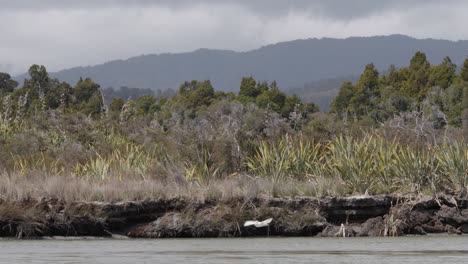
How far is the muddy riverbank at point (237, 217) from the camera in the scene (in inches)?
874

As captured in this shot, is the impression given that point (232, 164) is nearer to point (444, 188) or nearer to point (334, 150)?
point (334, 150)

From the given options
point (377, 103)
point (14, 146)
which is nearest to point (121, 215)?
point (14, 146)

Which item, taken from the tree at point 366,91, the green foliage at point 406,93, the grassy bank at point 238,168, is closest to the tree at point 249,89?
the green foliage at point 406,93

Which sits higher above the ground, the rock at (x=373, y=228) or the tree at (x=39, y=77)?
the tree at (x=39, y=77)

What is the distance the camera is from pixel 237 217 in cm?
2230

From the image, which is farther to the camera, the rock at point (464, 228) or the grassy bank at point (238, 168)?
the grassy bank at point (238, 168)

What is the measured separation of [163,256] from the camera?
15109 mm

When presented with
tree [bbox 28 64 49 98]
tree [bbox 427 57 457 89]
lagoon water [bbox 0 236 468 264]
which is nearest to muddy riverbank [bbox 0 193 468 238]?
lagoon water [bbox 0 236 468 264]

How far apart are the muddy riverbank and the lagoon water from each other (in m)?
1.32

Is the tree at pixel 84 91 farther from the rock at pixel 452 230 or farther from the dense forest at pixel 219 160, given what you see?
the rock at pixel 452 230

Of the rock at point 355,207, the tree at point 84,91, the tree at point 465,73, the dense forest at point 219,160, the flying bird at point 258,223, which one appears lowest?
the tree at point 84,91

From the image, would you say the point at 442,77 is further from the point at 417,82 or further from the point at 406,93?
the point at 417,82

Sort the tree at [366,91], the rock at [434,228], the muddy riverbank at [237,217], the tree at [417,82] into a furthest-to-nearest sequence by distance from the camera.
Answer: the tree at [366,91] < the tree at [417,82] < the rock at [434,228] < the muddy riverbank at [237,217]

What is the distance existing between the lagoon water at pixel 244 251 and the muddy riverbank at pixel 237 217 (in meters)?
1.32
